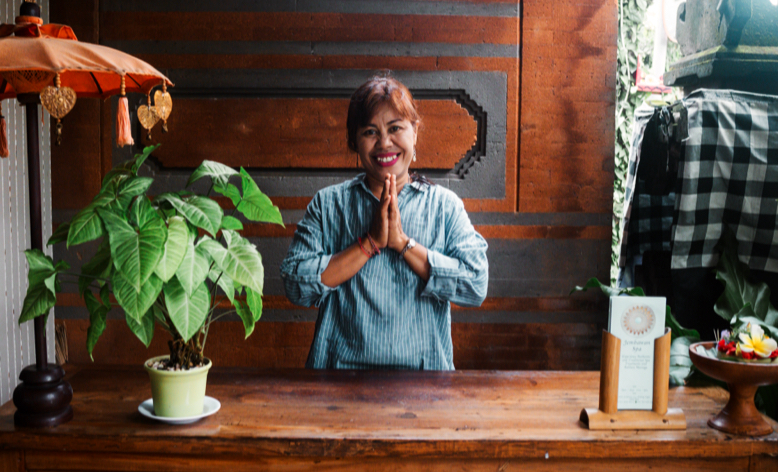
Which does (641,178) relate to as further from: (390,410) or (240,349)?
(240,349)

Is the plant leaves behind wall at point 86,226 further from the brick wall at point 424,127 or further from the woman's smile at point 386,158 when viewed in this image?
the brick wall at point 424,127

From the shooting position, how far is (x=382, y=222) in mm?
2129

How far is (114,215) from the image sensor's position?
4.30 feet

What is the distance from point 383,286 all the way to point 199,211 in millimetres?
994

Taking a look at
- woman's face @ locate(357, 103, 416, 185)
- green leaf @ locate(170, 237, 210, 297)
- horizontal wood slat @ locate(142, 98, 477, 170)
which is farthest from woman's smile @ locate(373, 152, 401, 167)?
green leaf @ locate(170, 237, 210, 297)

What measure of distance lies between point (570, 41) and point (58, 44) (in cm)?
256

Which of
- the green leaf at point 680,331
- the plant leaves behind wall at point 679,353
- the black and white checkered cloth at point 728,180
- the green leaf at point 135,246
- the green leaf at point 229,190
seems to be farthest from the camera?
the black and white checkered cloth at point 728,180

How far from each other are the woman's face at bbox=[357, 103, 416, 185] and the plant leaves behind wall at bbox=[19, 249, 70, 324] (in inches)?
48.3

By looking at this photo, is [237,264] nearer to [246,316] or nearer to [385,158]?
[246,316]

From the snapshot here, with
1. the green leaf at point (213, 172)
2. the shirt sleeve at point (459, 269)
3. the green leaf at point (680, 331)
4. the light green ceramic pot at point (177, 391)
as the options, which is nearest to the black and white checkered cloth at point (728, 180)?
the green leaf at point (680, 331)

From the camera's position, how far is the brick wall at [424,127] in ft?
10.2

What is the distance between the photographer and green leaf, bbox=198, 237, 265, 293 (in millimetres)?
1370

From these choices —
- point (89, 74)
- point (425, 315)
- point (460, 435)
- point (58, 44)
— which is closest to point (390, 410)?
point (460, 435)

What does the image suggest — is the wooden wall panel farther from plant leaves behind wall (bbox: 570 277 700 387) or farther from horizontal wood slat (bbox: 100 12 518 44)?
plant leaves behind wall (bbox: 570 277 700 387)
